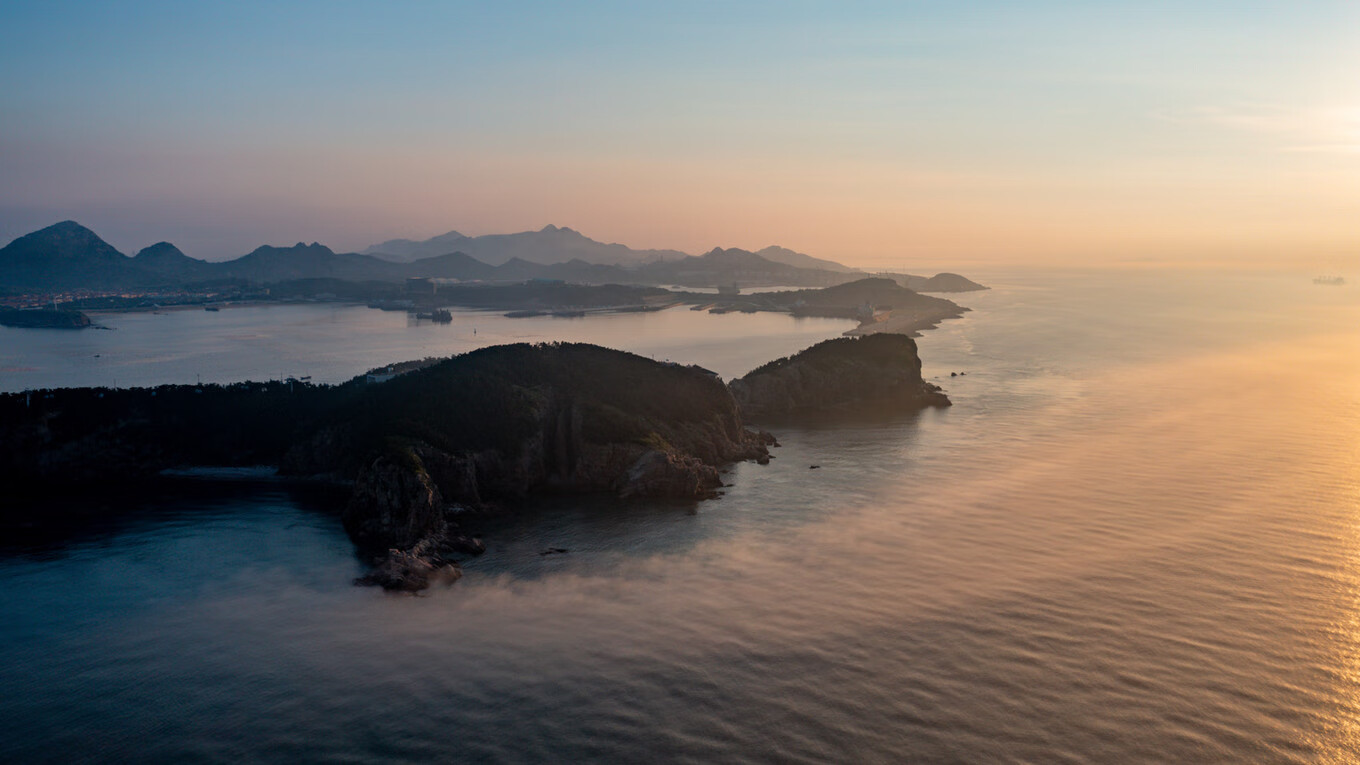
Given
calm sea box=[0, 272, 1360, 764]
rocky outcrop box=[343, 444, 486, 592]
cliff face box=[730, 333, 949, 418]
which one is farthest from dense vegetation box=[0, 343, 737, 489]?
cliff face box=[730, 333, 949, 418]

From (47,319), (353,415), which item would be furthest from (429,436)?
(47,319)

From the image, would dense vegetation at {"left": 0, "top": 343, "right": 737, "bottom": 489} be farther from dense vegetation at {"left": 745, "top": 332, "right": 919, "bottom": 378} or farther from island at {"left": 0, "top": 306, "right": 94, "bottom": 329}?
island at {"left": 0, "top": 306, "right": 94, "bottom": 329}

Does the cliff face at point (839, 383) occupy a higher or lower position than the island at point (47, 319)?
lower

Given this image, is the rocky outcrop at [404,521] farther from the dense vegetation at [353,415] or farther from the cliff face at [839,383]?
the cliff face at [839,383]

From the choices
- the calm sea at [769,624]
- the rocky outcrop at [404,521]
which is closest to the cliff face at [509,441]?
the rocky outcrop at [404,521]

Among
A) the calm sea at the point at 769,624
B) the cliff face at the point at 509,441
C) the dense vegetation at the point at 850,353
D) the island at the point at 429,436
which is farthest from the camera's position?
the dense vegetation at the point at 850,353

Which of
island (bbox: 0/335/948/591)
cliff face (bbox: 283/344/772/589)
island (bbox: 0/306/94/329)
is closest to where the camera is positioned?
cliff face (bbox: 283/344/772/589)
